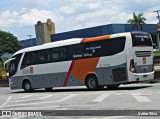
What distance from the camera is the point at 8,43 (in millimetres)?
112438

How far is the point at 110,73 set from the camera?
76.6 ft

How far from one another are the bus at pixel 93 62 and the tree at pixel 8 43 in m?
83.8

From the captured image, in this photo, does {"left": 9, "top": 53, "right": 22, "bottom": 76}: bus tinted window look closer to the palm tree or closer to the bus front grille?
the bus front grille

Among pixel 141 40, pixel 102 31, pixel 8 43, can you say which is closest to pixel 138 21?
pixel 102 31

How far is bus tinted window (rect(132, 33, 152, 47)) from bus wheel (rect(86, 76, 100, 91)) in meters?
3.27

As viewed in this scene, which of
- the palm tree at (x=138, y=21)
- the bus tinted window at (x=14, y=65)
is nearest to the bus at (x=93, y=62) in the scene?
the bus tinted window at (x=14, y=65)

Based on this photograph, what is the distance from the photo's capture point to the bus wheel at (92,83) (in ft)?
79.2

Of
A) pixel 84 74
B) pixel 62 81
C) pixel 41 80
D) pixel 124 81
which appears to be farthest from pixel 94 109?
pixel 41 80

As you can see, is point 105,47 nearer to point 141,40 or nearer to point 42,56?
point 141,40

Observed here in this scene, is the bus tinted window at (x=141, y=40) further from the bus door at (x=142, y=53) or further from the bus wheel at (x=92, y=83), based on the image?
the bus wheel at (x=92, y=83)

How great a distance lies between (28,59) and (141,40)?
871 centimetres

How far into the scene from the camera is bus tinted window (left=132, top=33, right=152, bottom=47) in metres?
22.6

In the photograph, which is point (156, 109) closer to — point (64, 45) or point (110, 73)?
point (110, 73)

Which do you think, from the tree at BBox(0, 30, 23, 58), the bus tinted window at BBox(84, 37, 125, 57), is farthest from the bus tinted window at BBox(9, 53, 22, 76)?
the tree at BBox(0, 30, 23, 58)
